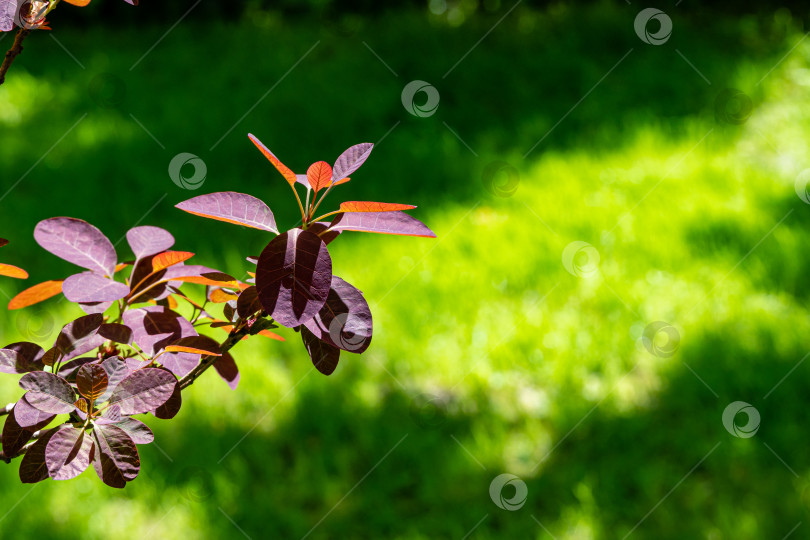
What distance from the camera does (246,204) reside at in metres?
0.69

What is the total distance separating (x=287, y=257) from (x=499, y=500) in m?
1.57

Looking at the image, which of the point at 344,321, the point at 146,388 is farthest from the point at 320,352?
the point at 146,388

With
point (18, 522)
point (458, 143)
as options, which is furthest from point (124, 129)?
point (18, 522)

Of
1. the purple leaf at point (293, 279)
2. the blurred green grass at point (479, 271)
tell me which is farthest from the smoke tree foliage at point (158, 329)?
the blurred green grass at point (479, 271)

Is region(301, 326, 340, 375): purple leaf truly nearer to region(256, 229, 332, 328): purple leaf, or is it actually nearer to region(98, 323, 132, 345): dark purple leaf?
region(256, 229, 332, 328): purple leaf

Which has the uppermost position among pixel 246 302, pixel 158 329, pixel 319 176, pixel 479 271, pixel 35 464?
Answer: pixel 319 176

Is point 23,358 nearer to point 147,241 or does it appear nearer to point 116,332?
point 116,332

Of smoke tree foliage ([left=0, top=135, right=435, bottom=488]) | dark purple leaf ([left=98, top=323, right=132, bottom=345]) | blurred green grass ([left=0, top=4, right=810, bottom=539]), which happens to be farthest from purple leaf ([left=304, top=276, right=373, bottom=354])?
blurred green grass ([left=0, top=4, right=810, bottom=539])

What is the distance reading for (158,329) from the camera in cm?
80

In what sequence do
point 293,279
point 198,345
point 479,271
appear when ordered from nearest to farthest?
point 293,279 < point 198,345 < point 479,271

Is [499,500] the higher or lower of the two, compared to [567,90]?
lower

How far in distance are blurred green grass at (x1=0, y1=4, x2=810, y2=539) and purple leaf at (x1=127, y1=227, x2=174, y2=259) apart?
51.5 inches

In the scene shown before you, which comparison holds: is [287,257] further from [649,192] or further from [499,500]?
[649,192]

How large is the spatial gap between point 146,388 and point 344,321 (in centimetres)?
20
